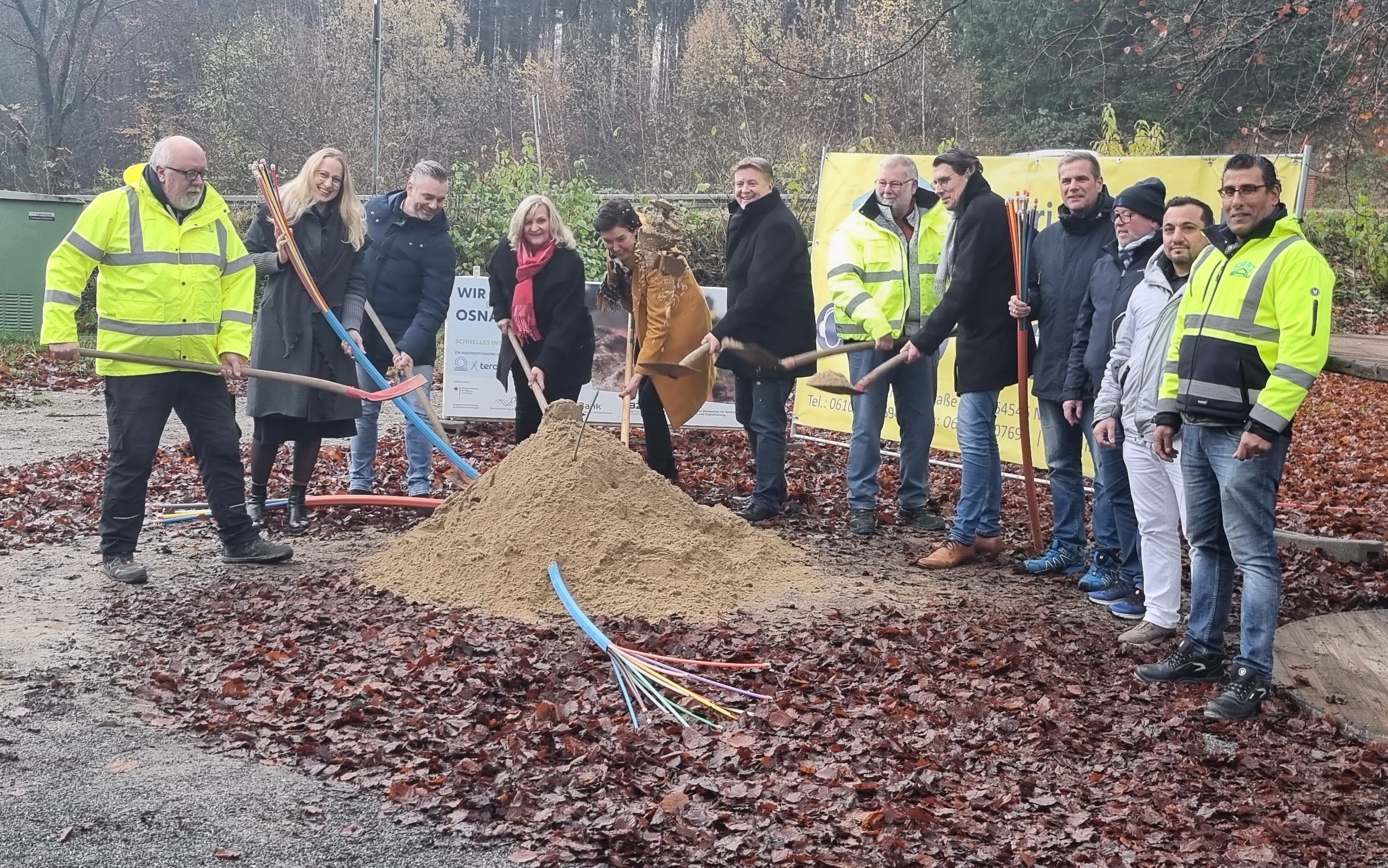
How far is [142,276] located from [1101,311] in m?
4.56

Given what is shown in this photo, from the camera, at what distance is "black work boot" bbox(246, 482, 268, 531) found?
7637mm

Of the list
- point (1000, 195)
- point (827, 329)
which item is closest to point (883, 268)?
point (1000, 195)

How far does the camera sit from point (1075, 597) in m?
6.49

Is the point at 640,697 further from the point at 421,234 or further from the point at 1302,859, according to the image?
the point at 421,234

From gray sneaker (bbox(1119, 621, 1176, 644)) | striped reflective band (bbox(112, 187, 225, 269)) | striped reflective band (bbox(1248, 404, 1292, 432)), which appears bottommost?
gray sneaker (bbox(1119, 621, 1176, 644))

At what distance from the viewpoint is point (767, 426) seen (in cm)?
805

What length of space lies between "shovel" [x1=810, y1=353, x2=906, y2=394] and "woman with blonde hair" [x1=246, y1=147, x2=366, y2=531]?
271 cm

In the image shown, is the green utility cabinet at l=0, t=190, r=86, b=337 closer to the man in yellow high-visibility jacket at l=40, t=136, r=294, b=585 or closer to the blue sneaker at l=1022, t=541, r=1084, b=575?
the man in yellow high-visibility jacket at l=40, t=136, r=294, b=585

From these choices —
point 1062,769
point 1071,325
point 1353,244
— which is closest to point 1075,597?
point 1071,325

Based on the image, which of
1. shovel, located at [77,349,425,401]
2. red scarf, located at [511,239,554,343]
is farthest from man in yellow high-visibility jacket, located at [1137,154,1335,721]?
shovel, located at [77,349,425,401]

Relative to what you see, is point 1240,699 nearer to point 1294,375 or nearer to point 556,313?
point 1294,375

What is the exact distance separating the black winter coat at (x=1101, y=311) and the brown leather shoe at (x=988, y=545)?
3.42ft

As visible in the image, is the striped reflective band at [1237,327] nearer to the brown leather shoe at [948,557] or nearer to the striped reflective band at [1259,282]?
the striped reflective band at [1259,282]

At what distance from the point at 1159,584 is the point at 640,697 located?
2367mm
